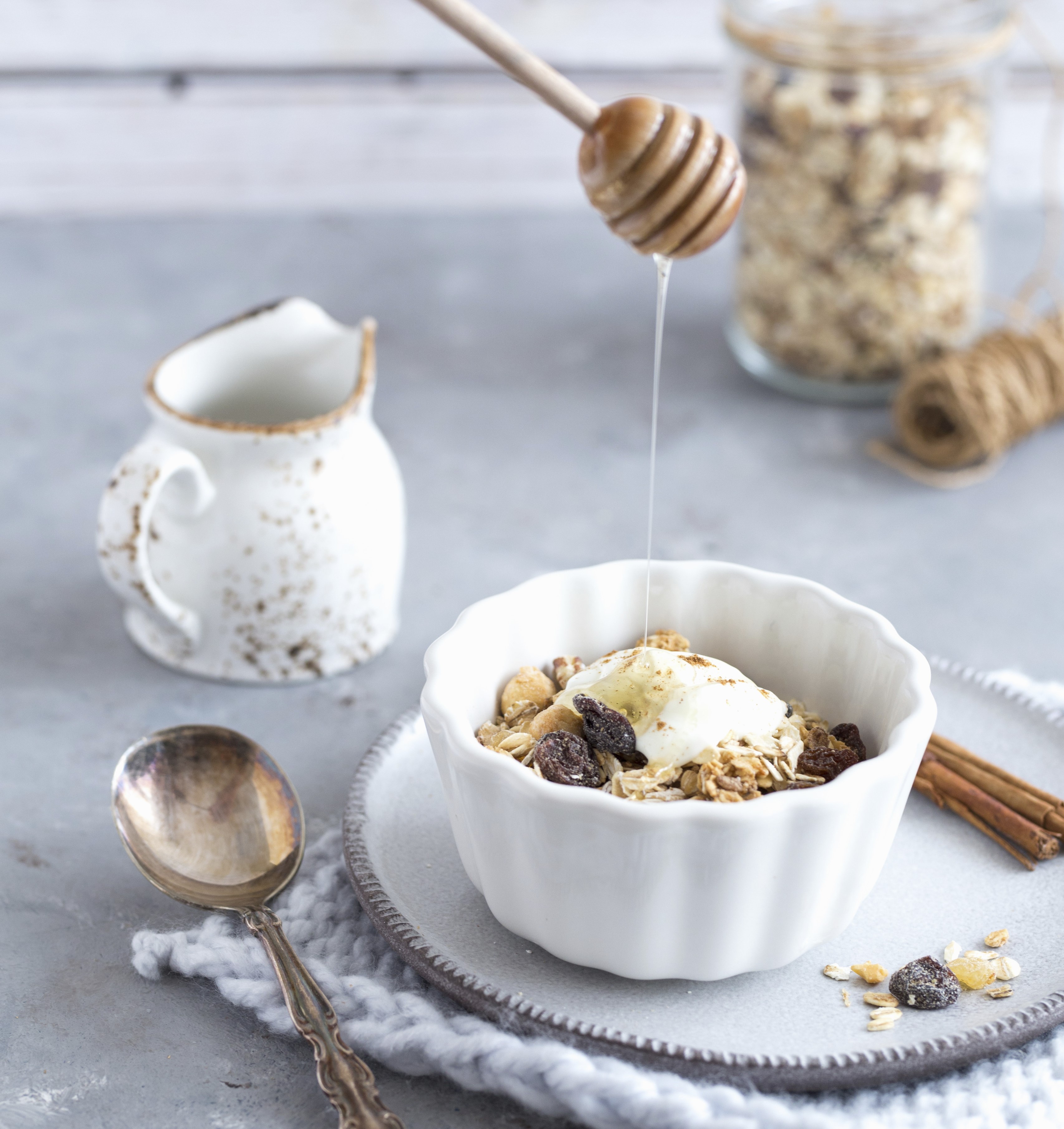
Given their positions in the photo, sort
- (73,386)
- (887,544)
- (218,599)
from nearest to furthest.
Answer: (218,599)
(887,544)
(73,386)

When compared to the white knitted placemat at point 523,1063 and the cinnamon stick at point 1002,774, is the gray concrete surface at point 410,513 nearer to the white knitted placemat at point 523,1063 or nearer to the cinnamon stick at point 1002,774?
the white knitted placemat at point 523,1063

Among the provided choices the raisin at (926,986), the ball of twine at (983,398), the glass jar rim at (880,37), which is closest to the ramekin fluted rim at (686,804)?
the raisin at (926,986)

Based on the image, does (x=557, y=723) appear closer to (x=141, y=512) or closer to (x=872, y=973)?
(x=872, y=973)

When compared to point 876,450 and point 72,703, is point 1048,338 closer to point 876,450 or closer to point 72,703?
point 876,450

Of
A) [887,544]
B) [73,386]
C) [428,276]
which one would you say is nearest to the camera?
[887,544]

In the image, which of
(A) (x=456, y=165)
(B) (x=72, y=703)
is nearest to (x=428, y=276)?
(A) (x=456, y=165)

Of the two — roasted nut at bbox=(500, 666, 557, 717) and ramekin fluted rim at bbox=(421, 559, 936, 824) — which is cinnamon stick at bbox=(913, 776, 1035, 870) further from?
roasted nut at bbox=(500, 666, 557, 717)

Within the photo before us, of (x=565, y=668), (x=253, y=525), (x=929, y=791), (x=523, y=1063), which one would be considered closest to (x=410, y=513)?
(x=253, y=525)
